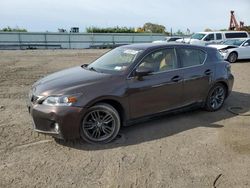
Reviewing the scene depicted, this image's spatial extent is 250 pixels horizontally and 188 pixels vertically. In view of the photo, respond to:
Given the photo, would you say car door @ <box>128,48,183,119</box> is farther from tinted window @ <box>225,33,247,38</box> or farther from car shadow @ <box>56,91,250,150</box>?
tinted window @ <box>225,33,247,38</box>

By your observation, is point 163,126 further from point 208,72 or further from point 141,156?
point 208,72

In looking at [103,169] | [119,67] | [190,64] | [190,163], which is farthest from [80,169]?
[190,64]

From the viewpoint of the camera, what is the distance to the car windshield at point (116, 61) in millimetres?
5133

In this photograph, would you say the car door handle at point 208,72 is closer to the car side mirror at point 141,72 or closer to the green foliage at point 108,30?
the car side mirror at point 141,72

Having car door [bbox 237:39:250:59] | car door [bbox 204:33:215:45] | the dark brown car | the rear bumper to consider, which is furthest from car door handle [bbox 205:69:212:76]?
car door [bbox 204:33:215:45]

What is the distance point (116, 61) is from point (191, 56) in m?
1.60

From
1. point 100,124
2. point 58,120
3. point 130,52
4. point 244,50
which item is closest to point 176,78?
point 130,52

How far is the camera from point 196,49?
6074 millimetres

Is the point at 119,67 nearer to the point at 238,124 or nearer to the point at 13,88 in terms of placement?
the point at 238,124

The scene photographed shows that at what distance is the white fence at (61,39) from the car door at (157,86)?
1139 inches

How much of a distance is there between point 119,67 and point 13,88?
15.5 ft

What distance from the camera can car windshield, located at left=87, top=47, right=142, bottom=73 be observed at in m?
5.13

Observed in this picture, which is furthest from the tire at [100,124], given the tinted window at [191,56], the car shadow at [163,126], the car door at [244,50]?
the car door at [244,50]

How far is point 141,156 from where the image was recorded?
421 centimetres
